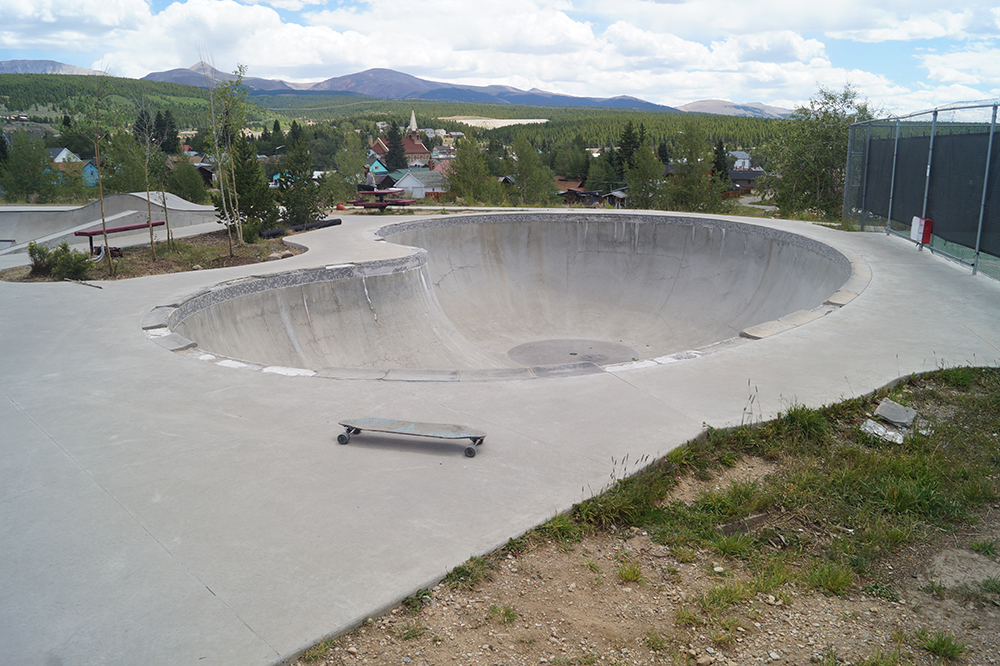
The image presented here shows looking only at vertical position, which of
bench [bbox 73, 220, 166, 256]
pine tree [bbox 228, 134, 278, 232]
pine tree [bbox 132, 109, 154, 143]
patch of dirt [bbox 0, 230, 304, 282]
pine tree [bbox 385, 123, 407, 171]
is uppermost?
pine tree [bbox 385, 123, 407, 171]

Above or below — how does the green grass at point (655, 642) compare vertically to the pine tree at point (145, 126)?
below

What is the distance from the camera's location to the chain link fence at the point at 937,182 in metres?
9.38

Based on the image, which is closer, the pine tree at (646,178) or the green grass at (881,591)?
the green grass at (881,591)

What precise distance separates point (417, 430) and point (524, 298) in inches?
520

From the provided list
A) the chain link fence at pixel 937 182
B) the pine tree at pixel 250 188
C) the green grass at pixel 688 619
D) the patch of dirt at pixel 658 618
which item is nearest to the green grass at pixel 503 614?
the patch of dirt at pixel 658 618

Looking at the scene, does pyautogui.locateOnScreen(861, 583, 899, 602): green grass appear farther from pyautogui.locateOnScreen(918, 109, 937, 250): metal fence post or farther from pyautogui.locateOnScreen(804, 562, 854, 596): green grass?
pyautogui.locateOnScreen(918, 109, 937, 250): metal fence post

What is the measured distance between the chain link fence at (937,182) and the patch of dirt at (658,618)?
810cm

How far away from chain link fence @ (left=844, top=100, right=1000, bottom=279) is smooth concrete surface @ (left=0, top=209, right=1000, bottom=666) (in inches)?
91.7

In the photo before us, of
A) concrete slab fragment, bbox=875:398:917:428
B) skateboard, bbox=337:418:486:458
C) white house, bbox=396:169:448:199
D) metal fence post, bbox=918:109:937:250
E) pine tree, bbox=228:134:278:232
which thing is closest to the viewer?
skateboard, bbox=337:418:486:458

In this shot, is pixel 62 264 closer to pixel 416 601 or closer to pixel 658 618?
pixel 416 601

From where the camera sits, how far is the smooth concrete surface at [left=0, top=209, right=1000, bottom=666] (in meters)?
2.92

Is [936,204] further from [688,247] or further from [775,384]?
[775,384]

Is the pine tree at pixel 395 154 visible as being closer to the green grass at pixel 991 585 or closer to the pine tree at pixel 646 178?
the pine tree at pixel 646 178

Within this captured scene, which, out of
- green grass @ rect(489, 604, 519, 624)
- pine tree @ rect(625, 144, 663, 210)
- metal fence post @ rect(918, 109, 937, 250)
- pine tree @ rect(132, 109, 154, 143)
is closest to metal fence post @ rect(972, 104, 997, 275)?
metal fence post @ rect(918, 109, 937, 250)
